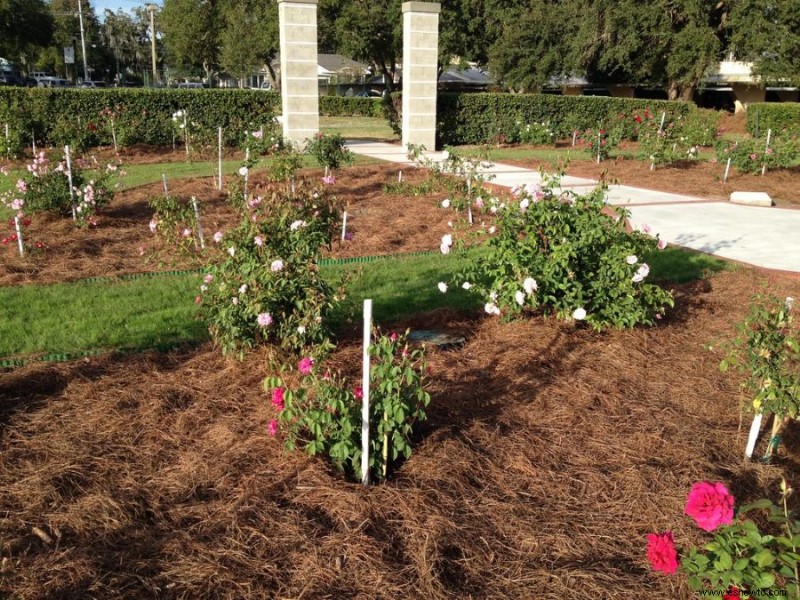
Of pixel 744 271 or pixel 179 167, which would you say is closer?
pixel 744 271

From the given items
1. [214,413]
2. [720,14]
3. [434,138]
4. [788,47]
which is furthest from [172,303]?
[720,14]

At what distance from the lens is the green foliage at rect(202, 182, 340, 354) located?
405 cm

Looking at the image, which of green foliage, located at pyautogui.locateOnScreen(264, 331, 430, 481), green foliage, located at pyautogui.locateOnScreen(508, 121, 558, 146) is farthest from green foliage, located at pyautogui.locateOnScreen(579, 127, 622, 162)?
green foliage, located at pyautogui.locateOnScreen(264, 331, 430, 481)

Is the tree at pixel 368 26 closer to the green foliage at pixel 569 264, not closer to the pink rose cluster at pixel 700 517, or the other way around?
the green foliage at pixel 569 264

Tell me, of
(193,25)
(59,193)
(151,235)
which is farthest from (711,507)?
(193,25)

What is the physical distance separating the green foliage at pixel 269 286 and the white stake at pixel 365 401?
1.06m

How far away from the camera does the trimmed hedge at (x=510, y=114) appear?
65.9ft

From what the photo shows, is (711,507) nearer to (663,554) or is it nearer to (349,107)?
(663,554)

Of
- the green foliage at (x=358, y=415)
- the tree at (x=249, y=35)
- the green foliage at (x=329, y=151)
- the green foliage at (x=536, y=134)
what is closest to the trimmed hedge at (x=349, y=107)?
the tree at (x=249, y=35)

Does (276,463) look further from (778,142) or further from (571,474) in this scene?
(778,142)

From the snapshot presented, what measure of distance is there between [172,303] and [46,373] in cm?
161

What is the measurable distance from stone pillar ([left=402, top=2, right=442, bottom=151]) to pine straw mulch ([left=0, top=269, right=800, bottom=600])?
1498 cm

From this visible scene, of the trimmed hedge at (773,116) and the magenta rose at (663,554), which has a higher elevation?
the trimmed hedge at (773,116)

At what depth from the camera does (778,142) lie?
51.5 feet
